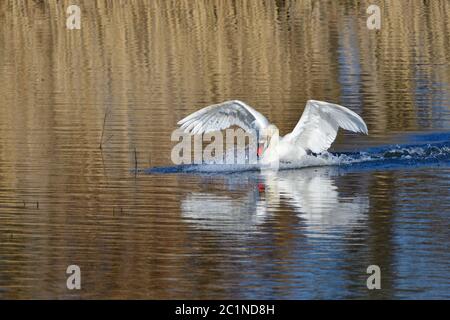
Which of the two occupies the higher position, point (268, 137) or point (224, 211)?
point (268, 137)

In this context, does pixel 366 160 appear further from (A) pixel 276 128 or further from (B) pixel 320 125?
(A) pixel 276 128

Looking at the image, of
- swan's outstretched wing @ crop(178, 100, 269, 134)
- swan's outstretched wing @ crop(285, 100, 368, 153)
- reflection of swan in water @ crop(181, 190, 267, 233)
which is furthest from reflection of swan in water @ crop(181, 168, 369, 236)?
swan's outstretched wing @ crop(178, 100, 269, 134)

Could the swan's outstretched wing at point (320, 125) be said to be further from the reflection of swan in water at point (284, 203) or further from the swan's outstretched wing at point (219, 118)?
the reflection of swan in water at point (284, 203)

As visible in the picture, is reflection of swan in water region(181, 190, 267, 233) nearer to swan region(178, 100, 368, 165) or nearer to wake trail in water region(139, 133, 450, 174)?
wake trail in water region(139, 133, 450, 174)

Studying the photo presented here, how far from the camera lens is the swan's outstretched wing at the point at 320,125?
16.6 meters

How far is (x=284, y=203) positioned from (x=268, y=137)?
7.43ft

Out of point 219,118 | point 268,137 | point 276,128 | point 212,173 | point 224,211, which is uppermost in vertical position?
point 219,118

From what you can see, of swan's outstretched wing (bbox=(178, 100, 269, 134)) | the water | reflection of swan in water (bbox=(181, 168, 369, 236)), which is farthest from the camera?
swan's outstretched wing (bbox=(178, 100, 269, 134))

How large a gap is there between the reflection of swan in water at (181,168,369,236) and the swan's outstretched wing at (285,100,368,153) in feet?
2.52

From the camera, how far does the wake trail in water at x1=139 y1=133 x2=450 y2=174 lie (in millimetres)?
16516

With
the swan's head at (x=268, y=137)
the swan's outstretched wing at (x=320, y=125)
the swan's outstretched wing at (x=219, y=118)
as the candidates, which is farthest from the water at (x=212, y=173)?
the swan's outstretched wing at (x=219, y=118)

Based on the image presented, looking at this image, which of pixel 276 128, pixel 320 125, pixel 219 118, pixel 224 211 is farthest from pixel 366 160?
pixel 224 211

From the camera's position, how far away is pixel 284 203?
14.5m

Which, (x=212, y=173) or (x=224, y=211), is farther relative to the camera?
(x=212, y=173)
